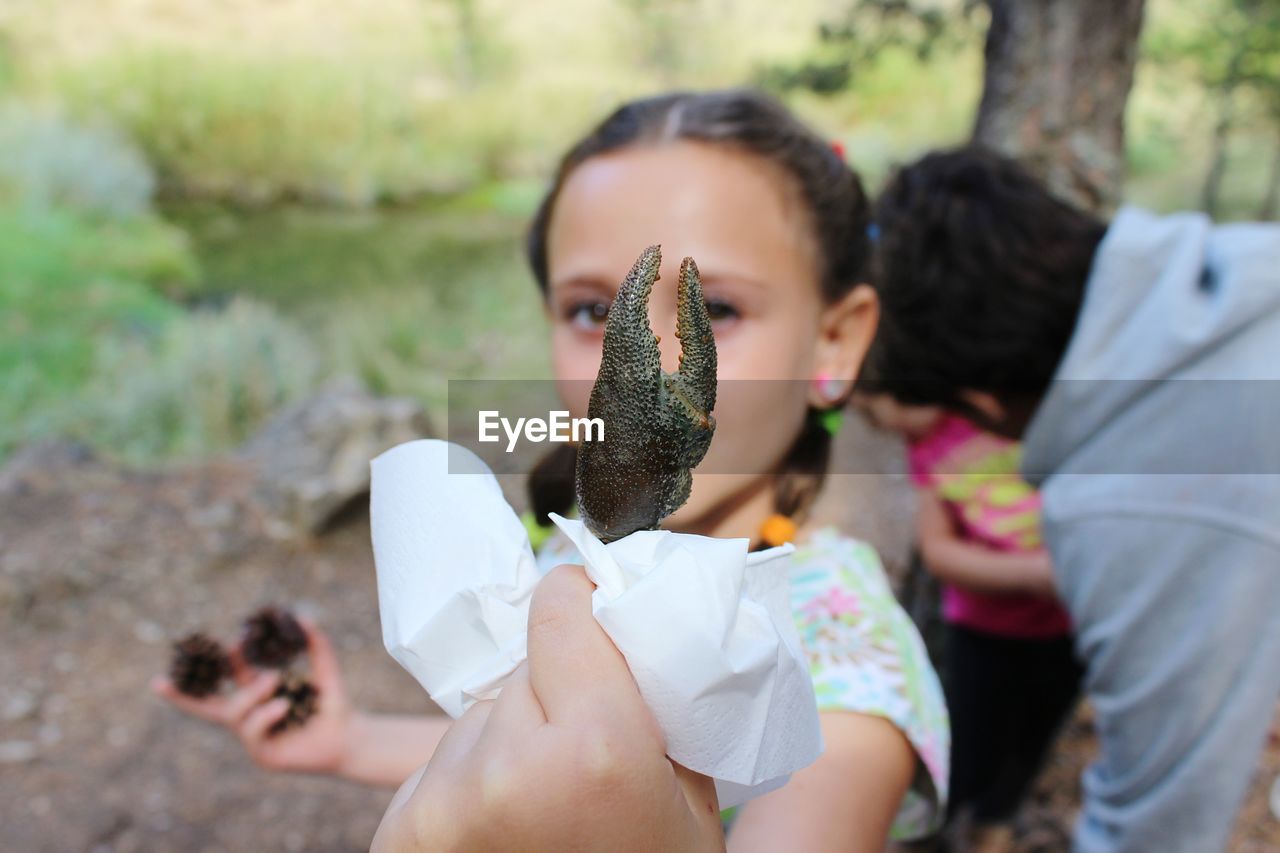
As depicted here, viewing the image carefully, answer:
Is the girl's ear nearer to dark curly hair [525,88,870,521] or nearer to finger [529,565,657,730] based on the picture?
dark curly hair [525,88,870,521]

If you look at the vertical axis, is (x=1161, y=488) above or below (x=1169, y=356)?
below

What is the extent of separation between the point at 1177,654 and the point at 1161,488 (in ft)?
0.79

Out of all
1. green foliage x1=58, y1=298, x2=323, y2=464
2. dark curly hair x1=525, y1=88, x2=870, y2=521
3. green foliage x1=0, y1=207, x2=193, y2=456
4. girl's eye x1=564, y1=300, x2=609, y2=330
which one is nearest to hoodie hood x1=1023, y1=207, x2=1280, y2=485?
dark curly hair x1=525, y1=88, x2=870, y2=521

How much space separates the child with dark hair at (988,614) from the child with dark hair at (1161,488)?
0.69 feet

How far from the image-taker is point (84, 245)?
438 centimetres

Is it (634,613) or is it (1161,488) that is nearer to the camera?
(634,613)

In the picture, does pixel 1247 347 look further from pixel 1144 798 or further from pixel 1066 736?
pixel 1066 736

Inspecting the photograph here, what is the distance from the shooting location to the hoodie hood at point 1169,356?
1.15 metres


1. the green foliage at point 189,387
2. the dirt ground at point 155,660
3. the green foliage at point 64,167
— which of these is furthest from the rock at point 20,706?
the green foliage at point 64,167

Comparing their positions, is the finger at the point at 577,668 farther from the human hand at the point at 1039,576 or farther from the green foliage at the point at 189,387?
the green foliage at the point at 189,387

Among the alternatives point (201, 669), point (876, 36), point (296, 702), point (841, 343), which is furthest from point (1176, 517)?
point (876, 36)

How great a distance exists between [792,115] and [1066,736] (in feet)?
6.40

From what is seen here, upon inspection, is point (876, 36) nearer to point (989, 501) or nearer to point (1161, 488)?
point (989, 501)

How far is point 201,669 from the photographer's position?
42.6 inches
